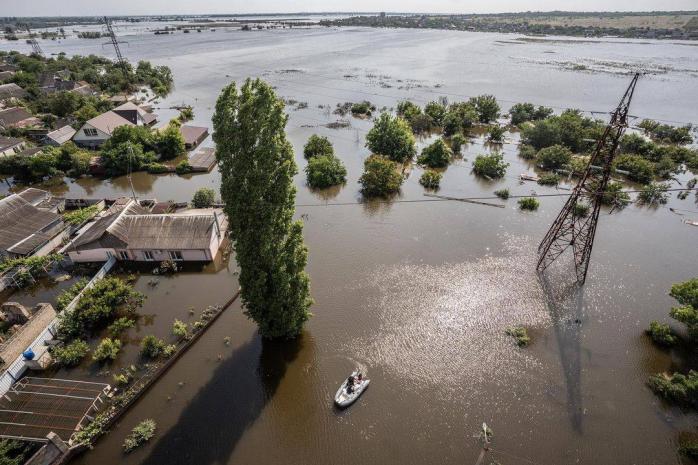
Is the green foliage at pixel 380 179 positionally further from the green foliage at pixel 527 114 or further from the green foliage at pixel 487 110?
the green foliage at pixel 527 114

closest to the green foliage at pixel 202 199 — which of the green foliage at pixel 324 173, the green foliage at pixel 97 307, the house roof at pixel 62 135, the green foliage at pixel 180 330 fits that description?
the green foliage at pixel 324 173

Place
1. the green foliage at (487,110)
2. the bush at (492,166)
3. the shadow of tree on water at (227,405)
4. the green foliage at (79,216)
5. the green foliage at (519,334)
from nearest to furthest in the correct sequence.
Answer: the shadow of tree on water at (227,405), the green foliage at (519,334), the green foliage at (79,216), the bush at (492,166), the green foliage at (487,110)

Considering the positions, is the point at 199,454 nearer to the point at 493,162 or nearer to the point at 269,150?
the point at 269,150

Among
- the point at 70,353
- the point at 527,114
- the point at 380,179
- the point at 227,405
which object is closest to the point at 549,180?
the point at 380,179

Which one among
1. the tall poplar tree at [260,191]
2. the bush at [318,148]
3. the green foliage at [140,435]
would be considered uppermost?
the tall poplar tree at [260,191]

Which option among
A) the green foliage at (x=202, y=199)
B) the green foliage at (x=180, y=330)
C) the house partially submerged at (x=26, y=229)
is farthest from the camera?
the green foliage at (x=202, y=199)

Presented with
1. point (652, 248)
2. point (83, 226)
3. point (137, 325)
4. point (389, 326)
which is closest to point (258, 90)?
point (389, 326)
